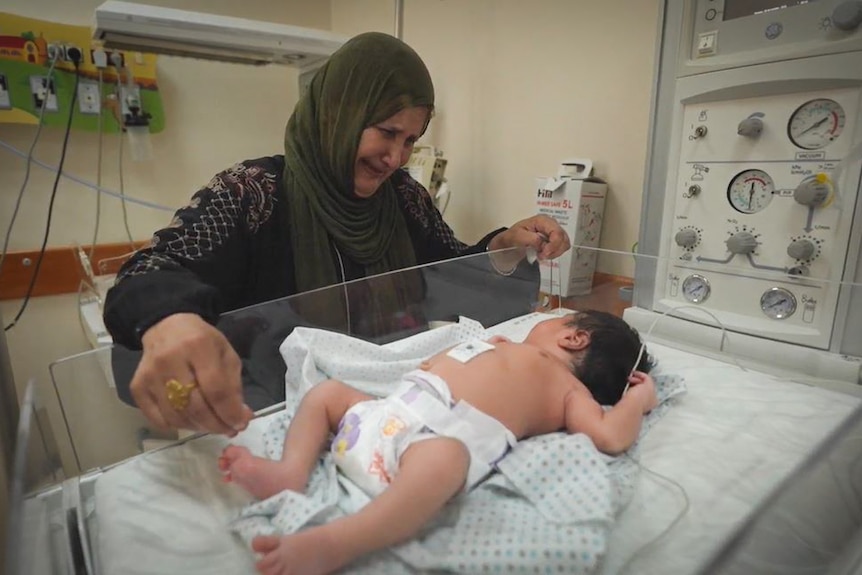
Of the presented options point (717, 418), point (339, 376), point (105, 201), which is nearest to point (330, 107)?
point (339, 376)

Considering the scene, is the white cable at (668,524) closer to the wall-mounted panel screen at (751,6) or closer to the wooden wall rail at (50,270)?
the wall-mounted panel screen at (751,6)

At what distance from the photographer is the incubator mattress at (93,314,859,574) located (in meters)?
0.50

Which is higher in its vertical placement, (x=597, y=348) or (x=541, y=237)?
(x=541, y=237)

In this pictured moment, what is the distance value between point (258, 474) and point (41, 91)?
1549mm

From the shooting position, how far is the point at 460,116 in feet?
5.57

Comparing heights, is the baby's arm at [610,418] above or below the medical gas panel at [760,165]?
below

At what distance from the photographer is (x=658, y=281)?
106 cm

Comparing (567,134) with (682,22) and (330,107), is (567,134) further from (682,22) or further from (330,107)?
(330,107)

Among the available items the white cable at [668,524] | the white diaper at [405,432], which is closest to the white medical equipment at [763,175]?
the white cable at [668,524]

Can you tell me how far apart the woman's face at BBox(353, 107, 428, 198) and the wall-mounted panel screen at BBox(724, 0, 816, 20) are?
0.56m

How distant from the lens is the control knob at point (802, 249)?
0.84m

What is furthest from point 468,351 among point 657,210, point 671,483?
point 657,210

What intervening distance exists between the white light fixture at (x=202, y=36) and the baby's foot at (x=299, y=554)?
1141mm

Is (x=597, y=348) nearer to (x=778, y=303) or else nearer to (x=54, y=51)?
(x=778, y=303)
